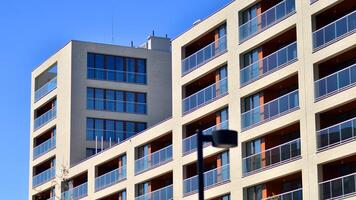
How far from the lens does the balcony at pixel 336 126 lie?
165 feet

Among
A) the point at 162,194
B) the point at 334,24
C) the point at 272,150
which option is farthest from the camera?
the point at 162,194

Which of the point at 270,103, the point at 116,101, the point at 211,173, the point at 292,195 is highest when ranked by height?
the point at 116,101

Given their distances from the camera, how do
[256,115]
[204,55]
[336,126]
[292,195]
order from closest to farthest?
1. [336,126]
2. [292,195]
3. [256,115]
4. [204,55]

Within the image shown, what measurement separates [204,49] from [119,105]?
2217cm

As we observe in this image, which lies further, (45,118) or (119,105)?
(45,118)

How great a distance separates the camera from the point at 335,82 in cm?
5172

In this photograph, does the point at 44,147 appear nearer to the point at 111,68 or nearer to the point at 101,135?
the point at 101,135

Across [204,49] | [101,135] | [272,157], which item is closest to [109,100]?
[101,135]

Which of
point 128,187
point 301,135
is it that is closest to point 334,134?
point 301,135

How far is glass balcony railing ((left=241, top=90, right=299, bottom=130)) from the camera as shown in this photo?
A: 181ft

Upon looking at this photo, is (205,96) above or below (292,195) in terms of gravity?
above

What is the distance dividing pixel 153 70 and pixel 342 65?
35777 mm

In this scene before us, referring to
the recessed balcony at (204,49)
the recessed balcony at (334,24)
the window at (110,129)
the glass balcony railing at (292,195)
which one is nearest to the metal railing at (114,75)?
the window at (110,129)

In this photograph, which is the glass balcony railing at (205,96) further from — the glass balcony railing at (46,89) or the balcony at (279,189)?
the glass balcony railing at (46,89)
